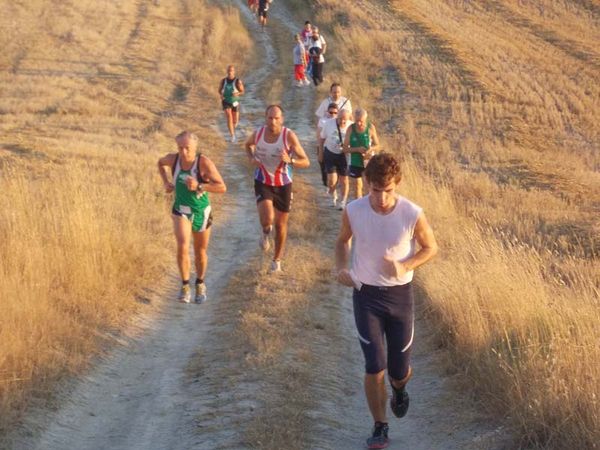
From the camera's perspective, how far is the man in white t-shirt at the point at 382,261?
5.18 meters

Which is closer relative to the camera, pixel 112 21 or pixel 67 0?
pixel 112 21

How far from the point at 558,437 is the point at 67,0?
3644 cm

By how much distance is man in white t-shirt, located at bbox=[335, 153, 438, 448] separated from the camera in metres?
5.18

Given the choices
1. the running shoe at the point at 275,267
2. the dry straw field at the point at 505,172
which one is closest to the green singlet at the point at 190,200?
the running shoe at the point at 275,267

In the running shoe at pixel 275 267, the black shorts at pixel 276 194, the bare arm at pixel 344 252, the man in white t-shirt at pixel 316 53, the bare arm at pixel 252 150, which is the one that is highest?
the bare arm at pixel 344 252

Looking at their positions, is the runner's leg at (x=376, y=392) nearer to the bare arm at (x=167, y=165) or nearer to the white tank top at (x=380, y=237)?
the white tank top at (x=380, y=237)

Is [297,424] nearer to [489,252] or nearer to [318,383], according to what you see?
[318,383]

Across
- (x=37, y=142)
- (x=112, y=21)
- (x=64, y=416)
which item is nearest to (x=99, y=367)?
(x=64, y=416)

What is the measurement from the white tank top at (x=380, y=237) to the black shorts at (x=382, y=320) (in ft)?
Answer: 0.22

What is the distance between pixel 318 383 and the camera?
665 centimetres

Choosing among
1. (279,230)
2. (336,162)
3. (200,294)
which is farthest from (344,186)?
(200,294)

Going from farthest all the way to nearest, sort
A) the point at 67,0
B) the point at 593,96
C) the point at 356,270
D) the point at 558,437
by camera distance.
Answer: the point at 67,0 → the point at 593,96 → the point at 356,270 → the point at 558,437

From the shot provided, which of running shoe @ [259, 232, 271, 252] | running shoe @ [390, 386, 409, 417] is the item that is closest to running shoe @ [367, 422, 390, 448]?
running shoe @ [390, 386, 409, 417]

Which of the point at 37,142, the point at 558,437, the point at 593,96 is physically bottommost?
the point at 593,96
